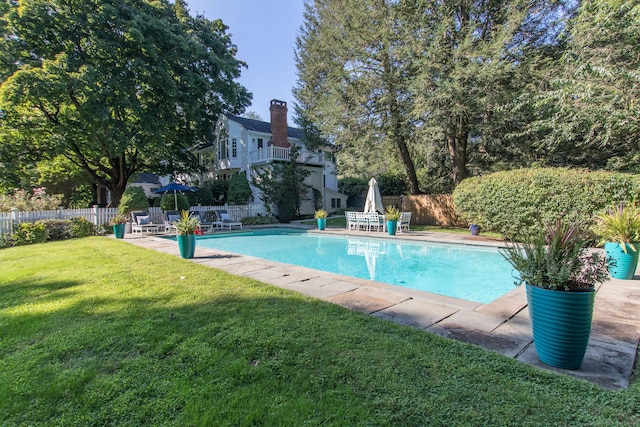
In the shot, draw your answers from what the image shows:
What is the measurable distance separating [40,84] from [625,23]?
21103 millimetres

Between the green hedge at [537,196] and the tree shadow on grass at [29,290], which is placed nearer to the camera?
the tree shadow on grass at [29,290]

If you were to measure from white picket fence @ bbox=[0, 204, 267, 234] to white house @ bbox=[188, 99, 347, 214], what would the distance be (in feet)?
5.82

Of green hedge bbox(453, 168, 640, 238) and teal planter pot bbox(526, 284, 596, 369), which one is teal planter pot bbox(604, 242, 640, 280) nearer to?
green hedge bbox(453, 168, 640, 238)

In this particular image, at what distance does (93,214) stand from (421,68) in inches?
610

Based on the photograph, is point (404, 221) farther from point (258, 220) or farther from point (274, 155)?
point (274, 155)

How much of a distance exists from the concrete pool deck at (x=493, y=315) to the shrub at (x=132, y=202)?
10622 mm

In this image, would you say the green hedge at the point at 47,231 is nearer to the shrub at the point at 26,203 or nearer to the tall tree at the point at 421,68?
the shrub at the point at 26,203

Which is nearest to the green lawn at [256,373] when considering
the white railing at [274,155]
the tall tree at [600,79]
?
the tall tree at [600,79]

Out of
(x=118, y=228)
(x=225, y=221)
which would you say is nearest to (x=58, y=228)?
(x=118, y=228)

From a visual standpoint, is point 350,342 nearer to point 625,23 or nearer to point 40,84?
point 625,23

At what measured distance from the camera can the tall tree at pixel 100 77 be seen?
13664 millimetres

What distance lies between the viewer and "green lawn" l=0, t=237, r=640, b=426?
1.99 m

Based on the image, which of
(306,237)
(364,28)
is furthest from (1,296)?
(364,28)

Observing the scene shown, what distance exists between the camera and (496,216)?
10.6 meters
